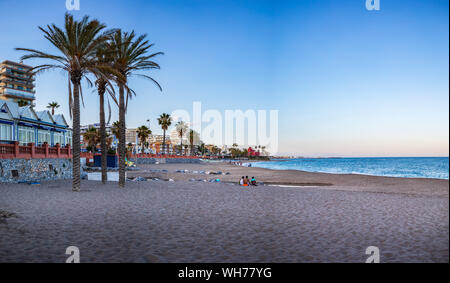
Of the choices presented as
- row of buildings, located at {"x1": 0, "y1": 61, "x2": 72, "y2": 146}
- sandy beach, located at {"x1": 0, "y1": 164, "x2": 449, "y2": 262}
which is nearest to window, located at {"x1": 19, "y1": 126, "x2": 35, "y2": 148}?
row of buildings, located at {"x1": 0, "y1": 61, "x2": 72, "y2": 146}

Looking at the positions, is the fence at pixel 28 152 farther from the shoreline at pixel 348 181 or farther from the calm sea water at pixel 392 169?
the calm sea water at pixel 392 169

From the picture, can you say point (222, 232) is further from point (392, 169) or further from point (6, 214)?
point (392, 169)

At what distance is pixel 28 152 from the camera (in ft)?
74.6

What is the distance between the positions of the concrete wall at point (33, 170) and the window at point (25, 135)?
680 cm

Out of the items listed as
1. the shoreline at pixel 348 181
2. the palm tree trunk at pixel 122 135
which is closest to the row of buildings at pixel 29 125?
the palm tree trunk at pixel 122 135

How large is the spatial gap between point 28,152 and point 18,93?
9606 cm

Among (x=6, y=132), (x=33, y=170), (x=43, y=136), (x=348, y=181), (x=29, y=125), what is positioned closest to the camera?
(x=33, y=170)

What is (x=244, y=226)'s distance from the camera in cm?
820

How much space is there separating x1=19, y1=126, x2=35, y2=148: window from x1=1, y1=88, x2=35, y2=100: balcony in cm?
8169

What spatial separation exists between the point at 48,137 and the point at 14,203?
93.0 ft

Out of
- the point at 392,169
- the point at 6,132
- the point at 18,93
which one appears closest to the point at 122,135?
the point at 6,132
